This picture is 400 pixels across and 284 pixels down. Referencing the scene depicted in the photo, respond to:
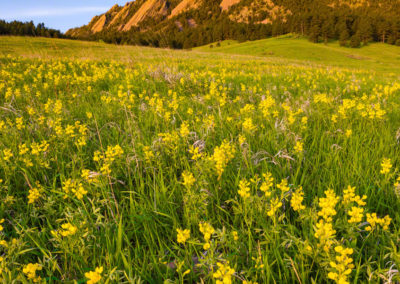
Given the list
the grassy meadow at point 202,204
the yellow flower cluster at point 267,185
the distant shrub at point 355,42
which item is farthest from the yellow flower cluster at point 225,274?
the distant shrub at point 355,42

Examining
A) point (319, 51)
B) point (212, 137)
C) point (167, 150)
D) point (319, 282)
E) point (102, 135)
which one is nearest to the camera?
point (319, 282)

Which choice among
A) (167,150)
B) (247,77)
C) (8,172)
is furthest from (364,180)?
(247,77)

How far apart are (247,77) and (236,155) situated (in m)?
6.33

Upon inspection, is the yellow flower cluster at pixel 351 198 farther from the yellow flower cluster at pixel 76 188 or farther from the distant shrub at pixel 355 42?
A: the distant shrub at pixel 355 42

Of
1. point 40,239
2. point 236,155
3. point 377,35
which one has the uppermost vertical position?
point 377,35

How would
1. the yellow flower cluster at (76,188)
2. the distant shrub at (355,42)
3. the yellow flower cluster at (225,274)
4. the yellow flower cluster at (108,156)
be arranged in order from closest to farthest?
the yellow flower cluster at (225,274), the yellow flower cluster at (76,188), the yellow flower cluster at (108,156), the distant shrub at (355,42)

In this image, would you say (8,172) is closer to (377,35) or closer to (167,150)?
(167,150)

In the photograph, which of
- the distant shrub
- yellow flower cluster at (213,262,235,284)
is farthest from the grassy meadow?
the distant shrub

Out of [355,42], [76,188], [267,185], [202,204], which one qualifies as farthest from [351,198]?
[355,42]

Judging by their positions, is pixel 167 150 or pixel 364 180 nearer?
pixel 364 180

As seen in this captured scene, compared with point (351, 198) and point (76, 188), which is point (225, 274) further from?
point (76, 188)

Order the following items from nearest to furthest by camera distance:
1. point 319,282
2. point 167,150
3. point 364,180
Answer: point 319,282, point 364,180, point 167,150

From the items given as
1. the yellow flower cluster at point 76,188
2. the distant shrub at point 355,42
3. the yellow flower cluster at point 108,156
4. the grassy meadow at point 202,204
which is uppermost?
the distant shrub at point 355,42

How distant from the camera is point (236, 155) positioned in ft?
9.44
